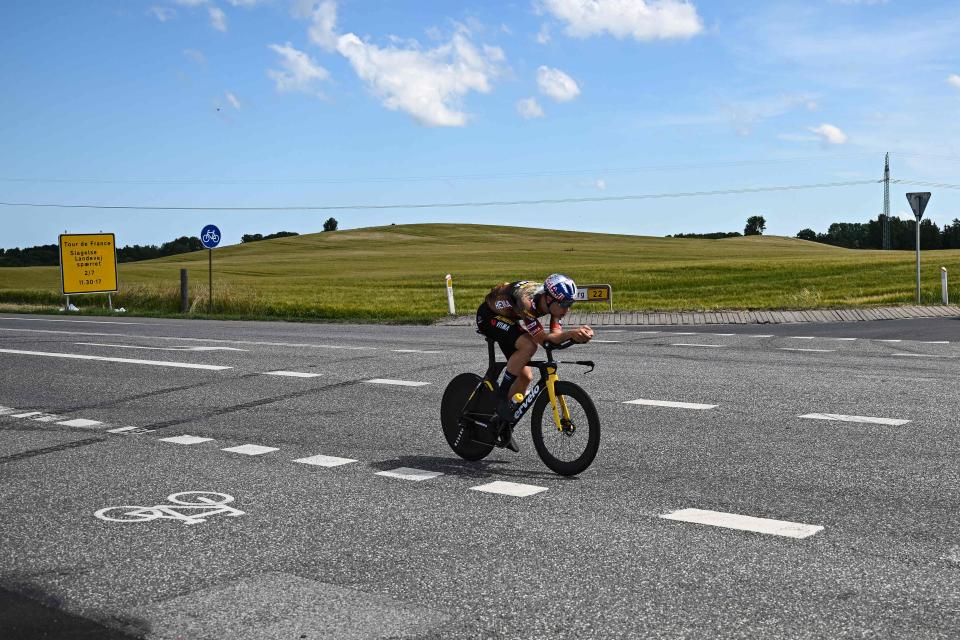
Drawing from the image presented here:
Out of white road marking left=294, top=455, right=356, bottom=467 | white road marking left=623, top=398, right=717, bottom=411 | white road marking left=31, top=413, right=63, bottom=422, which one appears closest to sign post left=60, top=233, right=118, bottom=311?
white road marking left=31, top=413, right=63, bottom=422

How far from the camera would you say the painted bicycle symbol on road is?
6.02 m

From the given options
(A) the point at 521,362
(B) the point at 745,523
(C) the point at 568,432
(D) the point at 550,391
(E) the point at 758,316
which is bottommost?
(B) the point at 745,523

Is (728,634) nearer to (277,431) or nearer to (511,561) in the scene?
(511,561)

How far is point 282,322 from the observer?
1014 inches

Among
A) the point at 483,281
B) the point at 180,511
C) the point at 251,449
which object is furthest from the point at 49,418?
the point at 483,281

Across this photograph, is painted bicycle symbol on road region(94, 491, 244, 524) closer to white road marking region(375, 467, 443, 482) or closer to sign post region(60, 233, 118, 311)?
white road marking region(375, 467, 443, 482)

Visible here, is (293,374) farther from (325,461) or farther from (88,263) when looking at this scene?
(88,263)

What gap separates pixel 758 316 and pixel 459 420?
16364mm

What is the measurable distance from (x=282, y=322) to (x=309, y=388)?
14276 mm

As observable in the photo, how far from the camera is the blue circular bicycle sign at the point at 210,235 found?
1229 inches

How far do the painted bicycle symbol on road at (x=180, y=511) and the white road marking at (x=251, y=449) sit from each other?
4.93 feet

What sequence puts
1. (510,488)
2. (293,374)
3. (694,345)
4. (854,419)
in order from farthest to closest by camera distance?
(694,345) → (293,374) → (854,419) → (510,488)

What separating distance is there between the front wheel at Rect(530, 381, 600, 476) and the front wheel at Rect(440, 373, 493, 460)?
0.53 meters

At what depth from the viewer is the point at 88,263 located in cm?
3441
